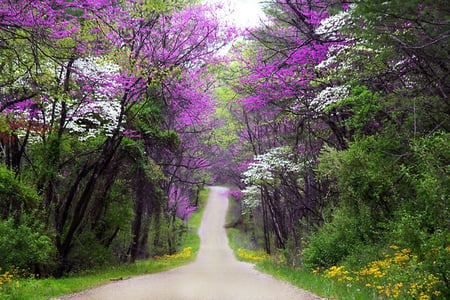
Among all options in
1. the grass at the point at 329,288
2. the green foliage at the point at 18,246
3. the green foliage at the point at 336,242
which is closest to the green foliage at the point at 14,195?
the green foliage at the point at 18,246

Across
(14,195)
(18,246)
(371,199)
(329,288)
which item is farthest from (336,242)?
(14,195)

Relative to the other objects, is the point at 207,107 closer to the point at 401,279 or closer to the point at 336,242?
the point at 336,242

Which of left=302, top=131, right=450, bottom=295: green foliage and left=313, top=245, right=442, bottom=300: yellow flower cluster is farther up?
left=302, top=131, right=450, bottom=295: green foliage

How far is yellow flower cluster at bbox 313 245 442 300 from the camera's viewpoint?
4402 millimetres

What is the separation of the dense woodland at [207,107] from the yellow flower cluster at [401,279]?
0.05 metres

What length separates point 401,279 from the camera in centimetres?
459

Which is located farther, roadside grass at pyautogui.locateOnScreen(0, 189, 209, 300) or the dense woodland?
roadside grass at pyautogui.locateOnScreen(0, 189, 209, 300)

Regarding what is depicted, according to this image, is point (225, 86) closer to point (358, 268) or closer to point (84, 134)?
point (84, 134)

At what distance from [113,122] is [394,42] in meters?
8.19

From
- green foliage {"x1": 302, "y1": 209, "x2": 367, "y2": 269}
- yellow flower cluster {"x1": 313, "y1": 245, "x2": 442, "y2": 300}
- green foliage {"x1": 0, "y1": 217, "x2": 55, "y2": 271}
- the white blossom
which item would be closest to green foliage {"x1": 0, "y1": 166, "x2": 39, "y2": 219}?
green foliage {"x1": 0, "y1": 217, "x2": 55, "y2": 271}

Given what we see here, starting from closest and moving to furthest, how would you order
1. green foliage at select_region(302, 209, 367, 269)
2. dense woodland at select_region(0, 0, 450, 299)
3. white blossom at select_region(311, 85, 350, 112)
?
dense woodland at select_region(0, 0, 450, 299)
white blossom at select_region(311, 85, 350, 112)
green foliage at select_region(302, 209, 367, 269)

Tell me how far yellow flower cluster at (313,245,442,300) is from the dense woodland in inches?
1.9

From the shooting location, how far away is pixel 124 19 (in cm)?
1119

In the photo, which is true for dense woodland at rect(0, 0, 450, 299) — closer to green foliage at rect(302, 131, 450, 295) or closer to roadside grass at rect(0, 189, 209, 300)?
green foliage at rect(302, 131, 450, 295)
